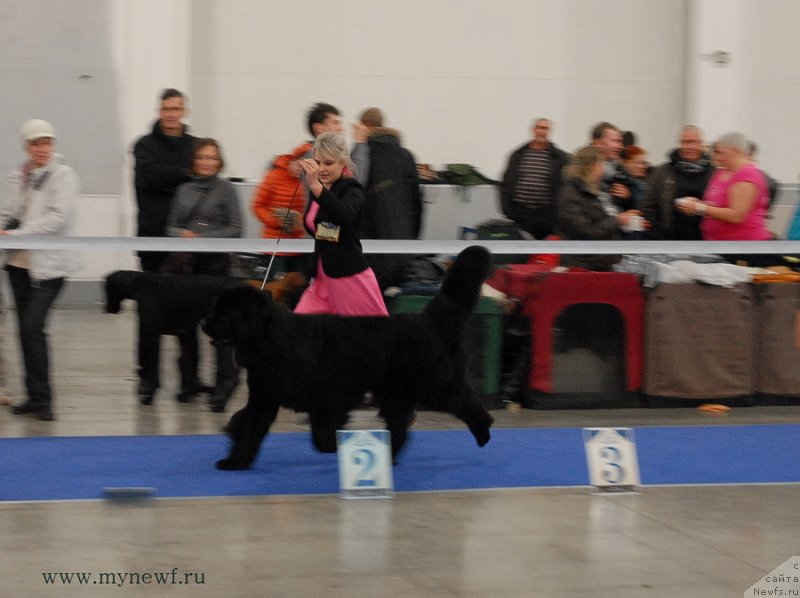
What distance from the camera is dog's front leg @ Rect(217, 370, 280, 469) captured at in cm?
571

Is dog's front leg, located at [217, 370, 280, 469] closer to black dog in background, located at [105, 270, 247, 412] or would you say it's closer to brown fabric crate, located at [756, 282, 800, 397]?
black dog in background, located at [105, 270, 247, 412]

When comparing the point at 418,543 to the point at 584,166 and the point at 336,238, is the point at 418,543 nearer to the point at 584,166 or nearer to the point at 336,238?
the point at 336,238

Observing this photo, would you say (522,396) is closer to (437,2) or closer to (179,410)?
(179,410)

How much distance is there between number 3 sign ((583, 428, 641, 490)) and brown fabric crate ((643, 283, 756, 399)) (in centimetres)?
226

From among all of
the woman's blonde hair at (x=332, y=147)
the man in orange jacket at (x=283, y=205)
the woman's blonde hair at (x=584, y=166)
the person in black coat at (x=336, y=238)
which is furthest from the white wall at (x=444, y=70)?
the woman's blonde hair at (x=332, y=147)

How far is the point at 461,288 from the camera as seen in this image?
5.82 metres

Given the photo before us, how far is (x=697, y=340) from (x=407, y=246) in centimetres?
194

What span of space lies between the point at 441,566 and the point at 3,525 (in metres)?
1.77

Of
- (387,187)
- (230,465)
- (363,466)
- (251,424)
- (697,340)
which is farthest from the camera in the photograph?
(387,187)

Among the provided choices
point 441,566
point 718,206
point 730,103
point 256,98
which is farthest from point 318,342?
point 730,103

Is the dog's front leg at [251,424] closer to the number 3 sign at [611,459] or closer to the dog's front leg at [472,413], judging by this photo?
the dog's front leg at [472,413]

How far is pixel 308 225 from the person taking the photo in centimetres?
630

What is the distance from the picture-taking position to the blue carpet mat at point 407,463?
5652 mm

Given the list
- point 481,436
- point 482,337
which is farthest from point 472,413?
point 482,337
